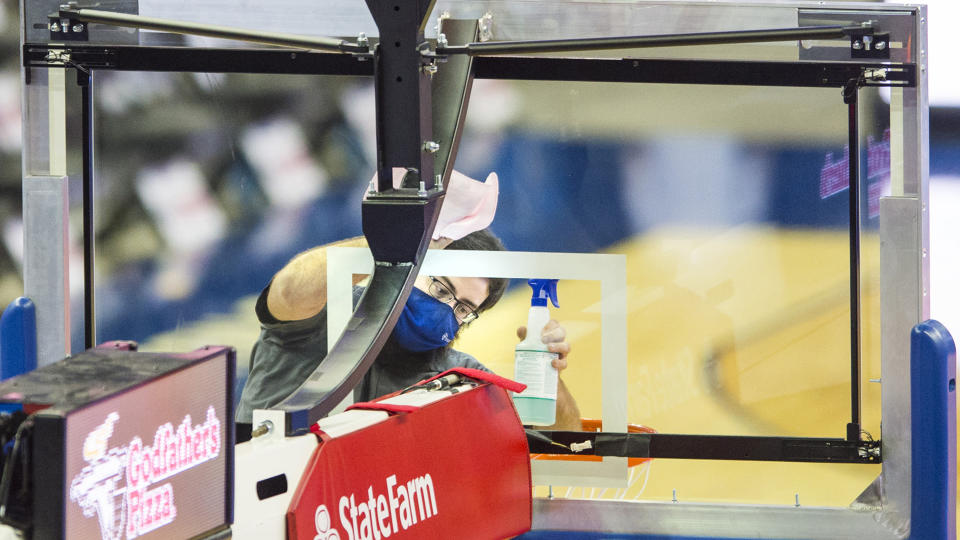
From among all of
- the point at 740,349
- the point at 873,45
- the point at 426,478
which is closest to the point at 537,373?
the point at 740,349

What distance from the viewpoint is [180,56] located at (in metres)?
2.59

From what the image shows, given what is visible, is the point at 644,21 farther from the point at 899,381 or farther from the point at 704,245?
the point at 899,381

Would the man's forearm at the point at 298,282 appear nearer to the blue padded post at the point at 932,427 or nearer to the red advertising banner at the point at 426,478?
the red advertising banner at the point at 426,478

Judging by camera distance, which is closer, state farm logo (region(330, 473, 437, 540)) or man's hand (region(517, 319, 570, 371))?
state farm logo (region(330, 473, 437, 540))

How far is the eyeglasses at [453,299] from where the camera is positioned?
2654 mm

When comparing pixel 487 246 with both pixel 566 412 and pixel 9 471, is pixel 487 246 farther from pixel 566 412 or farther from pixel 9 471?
pixel 9 471

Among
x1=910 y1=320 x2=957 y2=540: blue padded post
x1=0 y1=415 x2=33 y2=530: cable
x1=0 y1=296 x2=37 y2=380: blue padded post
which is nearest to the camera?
x1=0 y1=415 x2=33 y2=530: cable

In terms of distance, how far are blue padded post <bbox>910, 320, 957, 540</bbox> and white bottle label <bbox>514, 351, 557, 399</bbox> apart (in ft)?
2.58

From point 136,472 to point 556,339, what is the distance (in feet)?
4.99

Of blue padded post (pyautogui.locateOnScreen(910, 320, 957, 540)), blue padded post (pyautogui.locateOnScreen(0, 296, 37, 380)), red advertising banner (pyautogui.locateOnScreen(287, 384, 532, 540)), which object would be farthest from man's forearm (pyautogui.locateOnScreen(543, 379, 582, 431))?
blue padded post (pyautogui.locateOnScreen(0, 296, 37, 380))

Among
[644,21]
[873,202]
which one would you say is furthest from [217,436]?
[873,202]

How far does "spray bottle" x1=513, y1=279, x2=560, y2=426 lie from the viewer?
262cm

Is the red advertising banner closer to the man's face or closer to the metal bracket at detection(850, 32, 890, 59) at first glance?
the man's face

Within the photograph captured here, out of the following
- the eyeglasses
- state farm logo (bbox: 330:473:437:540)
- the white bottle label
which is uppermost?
the eyeglasses
